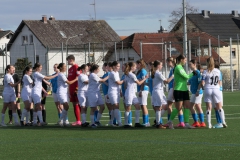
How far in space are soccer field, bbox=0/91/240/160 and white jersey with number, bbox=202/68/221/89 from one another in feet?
3.75

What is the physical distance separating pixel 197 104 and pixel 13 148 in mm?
6026

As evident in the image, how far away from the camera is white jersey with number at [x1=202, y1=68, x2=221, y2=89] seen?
17.3 m

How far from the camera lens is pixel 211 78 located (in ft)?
56.6

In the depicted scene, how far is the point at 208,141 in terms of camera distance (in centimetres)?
1388

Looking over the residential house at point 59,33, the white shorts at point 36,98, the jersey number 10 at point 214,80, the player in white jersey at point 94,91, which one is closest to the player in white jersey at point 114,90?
the player in white jersey at point 94,91

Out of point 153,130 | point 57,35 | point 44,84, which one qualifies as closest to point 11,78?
point 44,84

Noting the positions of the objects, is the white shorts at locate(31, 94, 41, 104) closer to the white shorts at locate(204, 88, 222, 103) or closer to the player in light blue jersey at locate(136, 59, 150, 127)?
the player in light blue jersey at locate(136, 59, 150, 127)

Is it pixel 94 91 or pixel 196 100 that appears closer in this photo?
pixel 196 100

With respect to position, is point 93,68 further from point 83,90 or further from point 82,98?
point 82,98

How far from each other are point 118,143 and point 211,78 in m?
4.13

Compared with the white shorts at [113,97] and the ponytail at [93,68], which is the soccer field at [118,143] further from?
the ponytail at [93,68]

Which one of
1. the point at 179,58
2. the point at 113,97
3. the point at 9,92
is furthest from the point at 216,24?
the point at 179,58

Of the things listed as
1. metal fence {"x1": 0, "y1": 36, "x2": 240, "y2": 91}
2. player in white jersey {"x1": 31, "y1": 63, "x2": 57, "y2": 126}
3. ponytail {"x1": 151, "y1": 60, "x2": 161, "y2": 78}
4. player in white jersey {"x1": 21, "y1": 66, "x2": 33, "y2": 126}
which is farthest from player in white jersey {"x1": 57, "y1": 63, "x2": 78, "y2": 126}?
metal fence {"x1": 0, "y1": 36, "x2": 240, "y2": 91}

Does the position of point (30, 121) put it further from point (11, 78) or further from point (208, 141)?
point (208, 141)
